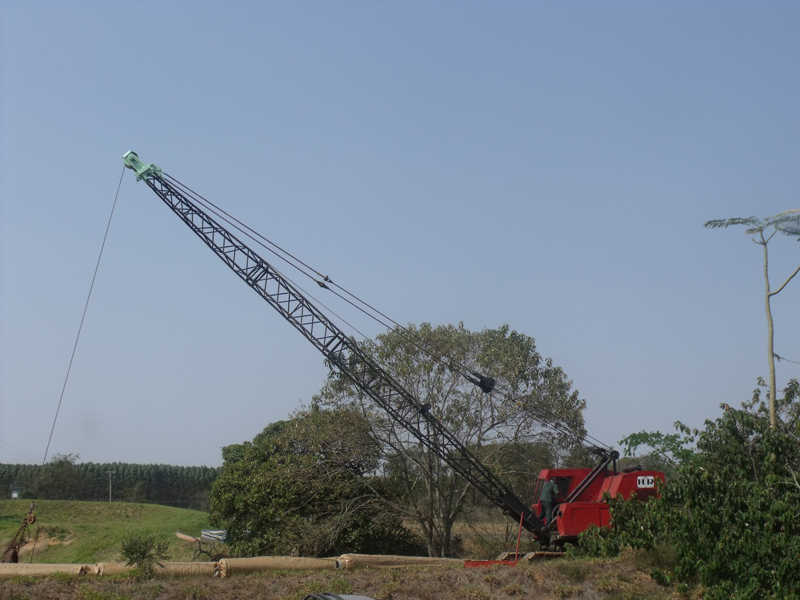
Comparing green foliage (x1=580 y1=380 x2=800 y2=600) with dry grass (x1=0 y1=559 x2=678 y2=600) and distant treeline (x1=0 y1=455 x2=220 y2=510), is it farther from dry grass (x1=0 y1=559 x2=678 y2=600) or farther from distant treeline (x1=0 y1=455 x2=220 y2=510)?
distant treeline (x1=0 y1=455 x2=220 y2=510)

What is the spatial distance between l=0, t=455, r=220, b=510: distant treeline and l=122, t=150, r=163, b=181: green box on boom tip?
47.3m

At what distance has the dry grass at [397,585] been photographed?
14.4 m

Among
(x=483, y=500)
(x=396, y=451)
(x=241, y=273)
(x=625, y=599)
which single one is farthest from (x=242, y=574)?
(x=483, y=500)

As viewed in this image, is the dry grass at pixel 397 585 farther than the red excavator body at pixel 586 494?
No

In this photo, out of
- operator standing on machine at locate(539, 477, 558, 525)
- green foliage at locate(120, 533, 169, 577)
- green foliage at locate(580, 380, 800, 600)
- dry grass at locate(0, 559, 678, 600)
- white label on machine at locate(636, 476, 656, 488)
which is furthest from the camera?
operator standing on machine at locate(539, 477, 558, 525)

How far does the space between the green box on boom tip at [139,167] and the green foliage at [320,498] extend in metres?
11.9

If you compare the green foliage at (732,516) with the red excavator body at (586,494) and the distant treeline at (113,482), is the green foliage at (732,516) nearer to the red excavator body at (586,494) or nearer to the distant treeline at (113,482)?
the red excavator body at (586,494)

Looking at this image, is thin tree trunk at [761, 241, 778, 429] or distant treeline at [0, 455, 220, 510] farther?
distant treeline at [0, 455, 220, 510]

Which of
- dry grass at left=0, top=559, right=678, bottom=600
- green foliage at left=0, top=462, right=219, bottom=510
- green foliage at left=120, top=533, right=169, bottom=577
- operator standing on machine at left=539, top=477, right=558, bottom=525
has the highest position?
green foliage at left=0, top=462, right=219, bottom=510

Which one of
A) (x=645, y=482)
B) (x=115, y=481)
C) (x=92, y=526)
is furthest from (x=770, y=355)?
(x=115, y=481)

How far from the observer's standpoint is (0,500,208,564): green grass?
37438 mm

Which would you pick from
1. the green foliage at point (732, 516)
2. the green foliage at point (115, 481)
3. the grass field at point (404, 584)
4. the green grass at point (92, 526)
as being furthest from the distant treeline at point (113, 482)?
the green foliage at point (732, 516)

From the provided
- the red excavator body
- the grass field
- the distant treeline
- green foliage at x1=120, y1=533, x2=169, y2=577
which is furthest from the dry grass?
the distant treeline

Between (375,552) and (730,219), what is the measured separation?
19.1m
